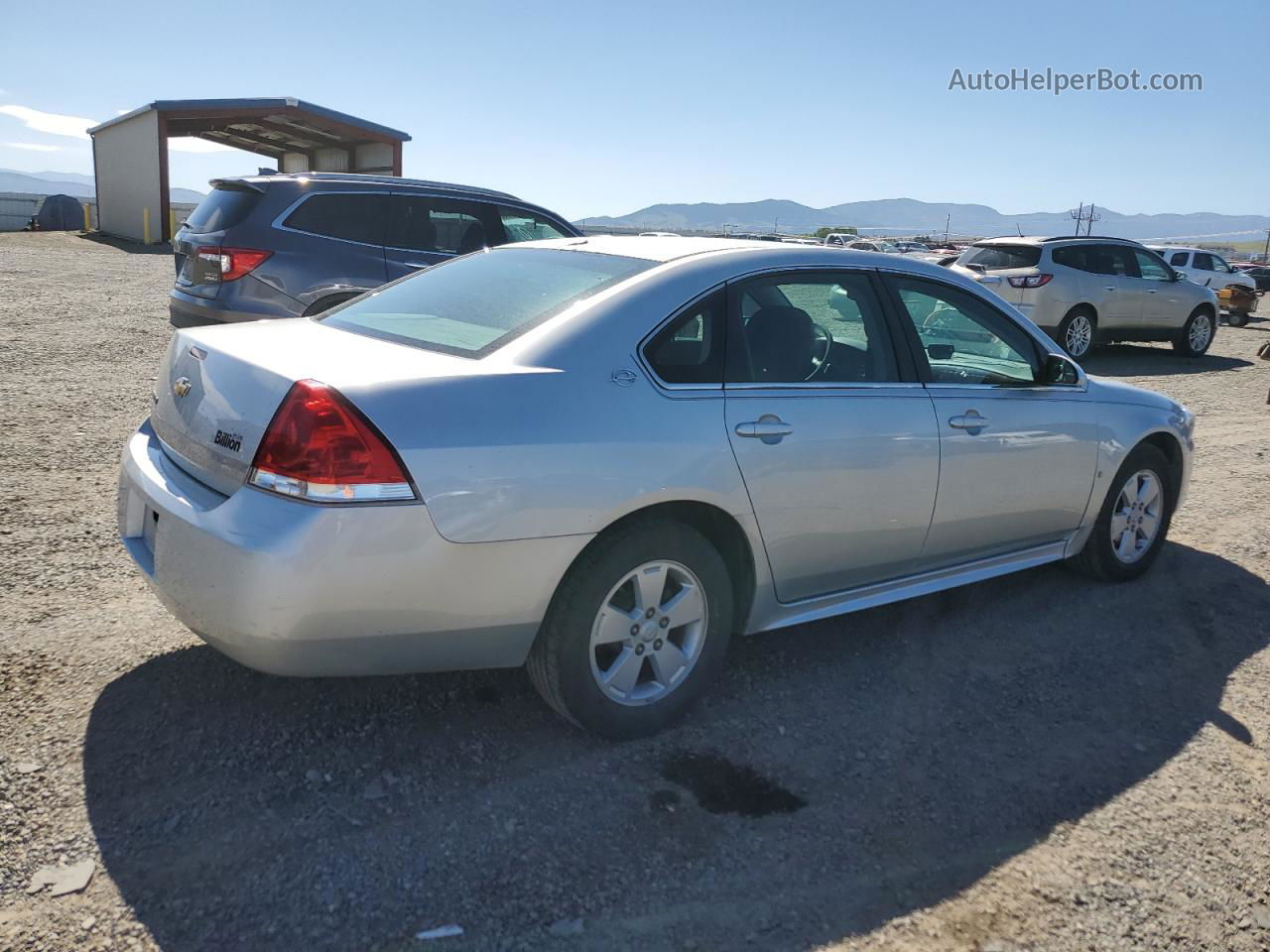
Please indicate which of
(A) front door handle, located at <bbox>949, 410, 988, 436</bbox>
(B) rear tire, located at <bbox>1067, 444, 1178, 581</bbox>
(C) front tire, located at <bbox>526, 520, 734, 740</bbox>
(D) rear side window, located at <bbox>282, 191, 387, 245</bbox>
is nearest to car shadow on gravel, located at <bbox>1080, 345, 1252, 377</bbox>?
(B) rear tire, located at <bbox>1067, 444, 1178, 581</bbox>

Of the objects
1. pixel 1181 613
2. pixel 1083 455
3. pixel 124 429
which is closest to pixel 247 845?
pixel 1083 455

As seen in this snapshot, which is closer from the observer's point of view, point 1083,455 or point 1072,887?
point 1072,887

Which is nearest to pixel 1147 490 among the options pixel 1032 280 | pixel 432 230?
pixel 432 230

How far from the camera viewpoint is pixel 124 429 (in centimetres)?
696

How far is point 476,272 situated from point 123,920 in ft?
8.06

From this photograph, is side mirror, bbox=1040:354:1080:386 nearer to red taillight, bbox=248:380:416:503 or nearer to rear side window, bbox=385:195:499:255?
red taillight, bbox=248:380:416:503

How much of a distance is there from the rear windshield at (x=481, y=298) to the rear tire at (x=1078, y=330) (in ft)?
37.2

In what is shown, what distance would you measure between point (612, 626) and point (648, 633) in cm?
16

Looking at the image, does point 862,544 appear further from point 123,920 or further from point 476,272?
point 123,920

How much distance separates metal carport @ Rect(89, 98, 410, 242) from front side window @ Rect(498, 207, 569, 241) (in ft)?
75.3

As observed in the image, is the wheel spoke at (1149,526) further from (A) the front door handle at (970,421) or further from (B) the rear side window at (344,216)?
(B) the rear side window at (344,216)

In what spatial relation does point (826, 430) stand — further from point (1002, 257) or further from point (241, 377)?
point (1002, 257)

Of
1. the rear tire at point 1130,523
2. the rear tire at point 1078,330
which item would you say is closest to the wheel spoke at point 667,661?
the rear tire at point 1130,523

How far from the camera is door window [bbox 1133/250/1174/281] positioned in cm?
1472
